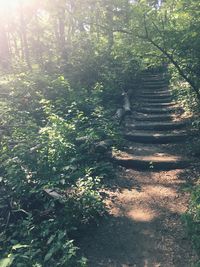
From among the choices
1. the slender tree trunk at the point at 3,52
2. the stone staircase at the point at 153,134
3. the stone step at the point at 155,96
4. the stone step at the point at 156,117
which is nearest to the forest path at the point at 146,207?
the stone staircase at the point at 153,134

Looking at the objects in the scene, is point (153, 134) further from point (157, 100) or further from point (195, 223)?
point (195, 223)

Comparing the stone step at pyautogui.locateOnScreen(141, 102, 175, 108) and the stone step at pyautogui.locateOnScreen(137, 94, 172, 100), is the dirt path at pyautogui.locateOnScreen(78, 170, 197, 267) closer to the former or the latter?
the stone step at pyautogui.locateOnScreen(141, 102, 175, 108)

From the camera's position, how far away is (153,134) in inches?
407

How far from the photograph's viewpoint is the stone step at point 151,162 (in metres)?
8.23

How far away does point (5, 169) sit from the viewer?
252 inches

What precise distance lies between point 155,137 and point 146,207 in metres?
3.99

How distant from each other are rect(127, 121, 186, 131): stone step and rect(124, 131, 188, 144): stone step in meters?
0.48

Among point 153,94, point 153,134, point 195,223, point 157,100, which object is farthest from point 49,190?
point 153,94

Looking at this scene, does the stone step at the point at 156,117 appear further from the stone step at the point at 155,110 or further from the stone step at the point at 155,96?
the stone step at the point at 155,96

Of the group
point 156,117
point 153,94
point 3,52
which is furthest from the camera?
point 3,52

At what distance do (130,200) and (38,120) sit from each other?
5861 millimetres

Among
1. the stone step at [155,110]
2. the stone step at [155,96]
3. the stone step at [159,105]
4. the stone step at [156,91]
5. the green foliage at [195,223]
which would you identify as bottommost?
the green foliage at [195,223]

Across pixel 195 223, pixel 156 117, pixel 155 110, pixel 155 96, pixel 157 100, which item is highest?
pixel 155 96

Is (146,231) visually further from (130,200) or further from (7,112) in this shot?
(7,112)
